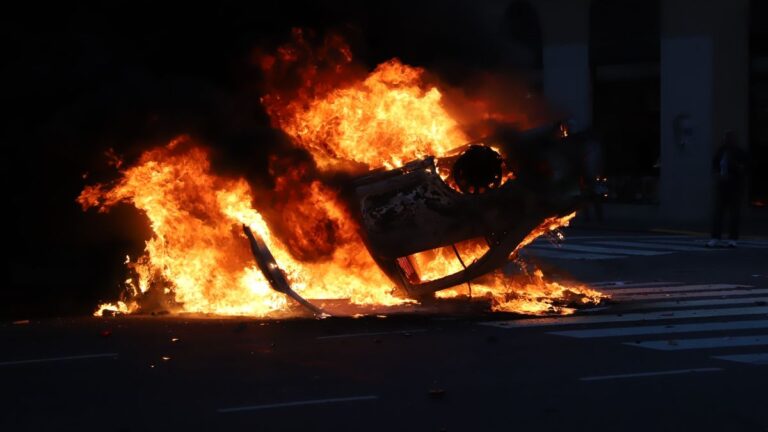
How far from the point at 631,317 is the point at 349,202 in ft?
9.96

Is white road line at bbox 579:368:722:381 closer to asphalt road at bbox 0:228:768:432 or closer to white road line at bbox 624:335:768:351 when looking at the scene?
asphalt road at bbox 0:228:768:432

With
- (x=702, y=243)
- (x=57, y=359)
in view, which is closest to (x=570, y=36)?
(x=702, y=243)

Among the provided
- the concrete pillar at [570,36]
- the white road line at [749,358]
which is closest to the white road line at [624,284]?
the white road line at [749,358]

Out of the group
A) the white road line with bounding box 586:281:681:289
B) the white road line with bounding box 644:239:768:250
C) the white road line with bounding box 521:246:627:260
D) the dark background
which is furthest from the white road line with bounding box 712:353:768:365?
the white road line with bounding box 644:239:768:250

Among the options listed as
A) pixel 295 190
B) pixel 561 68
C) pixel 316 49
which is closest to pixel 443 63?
pixel 316 49

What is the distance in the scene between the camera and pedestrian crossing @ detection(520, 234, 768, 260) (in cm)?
2011

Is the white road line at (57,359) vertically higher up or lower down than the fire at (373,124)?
lower down

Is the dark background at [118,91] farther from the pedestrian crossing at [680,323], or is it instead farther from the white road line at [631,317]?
the pedestrian crossing at [680,323]

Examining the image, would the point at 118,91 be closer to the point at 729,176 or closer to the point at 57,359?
the point at 57,359

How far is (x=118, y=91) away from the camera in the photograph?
1205 centimetres

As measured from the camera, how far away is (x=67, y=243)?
13.0 m

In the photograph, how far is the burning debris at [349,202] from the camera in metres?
11.6

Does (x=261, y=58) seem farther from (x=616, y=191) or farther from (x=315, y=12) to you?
(x=616, y=191)

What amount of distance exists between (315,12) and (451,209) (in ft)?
9.17
